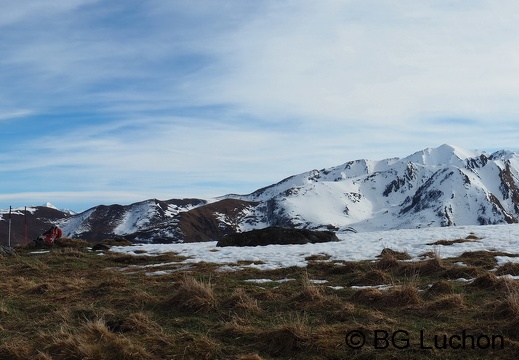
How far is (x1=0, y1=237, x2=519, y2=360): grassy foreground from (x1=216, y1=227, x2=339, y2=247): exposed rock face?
1114 centimetres

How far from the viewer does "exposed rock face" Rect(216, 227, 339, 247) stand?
25672 millimetres

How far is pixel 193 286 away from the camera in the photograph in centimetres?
1029

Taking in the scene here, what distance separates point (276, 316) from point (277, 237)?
16.9 meters

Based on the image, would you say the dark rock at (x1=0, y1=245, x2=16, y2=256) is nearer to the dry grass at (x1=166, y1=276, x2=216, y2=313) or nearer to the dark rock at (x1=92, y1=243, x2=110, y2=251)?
the dark rock at (x1=92, y1=243, x2=110, y2=251)

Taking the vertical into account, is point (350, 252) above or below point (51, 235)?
below

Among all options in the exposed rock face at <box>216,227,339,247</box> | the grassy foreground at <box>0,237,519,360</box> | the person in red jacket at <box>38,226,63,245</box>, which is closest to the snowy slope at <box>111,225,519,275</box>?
the grassy foreground at <box>0,237,519,360</box>

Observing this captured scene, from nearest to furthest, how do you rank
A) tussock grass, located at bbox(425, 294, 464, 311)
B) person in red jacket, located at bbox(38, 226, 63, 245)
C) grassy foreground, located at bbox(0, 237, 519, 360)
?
grassy foreground, located at bbox(0, 237, 519, 360) < tussock grass, located at bbox(425, 294, 464, 311) < person in red jacket, located at bbox(38, 226, 63, 245)

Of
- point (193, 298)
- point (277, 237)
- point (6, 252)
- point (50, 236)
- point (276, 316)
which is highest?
point (50, 236)

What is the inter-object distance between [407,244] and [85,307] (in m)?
13.4

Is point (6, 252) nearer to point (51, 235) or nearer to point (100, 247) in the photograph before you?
point (100, 247)

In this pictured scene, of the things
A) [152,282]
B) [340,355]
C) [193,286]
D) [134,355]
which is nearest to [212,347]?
[134,355]

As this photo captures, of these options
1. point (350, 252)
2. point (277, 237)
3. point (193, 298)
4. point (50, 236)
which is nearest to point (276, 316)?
point (193, 298)

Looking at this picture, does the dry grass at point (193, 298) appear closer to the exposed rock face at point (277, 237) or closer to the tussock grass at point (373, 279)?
the tussock grass at point (373, 279)

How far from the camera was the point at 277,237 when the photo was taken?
85.3ft
